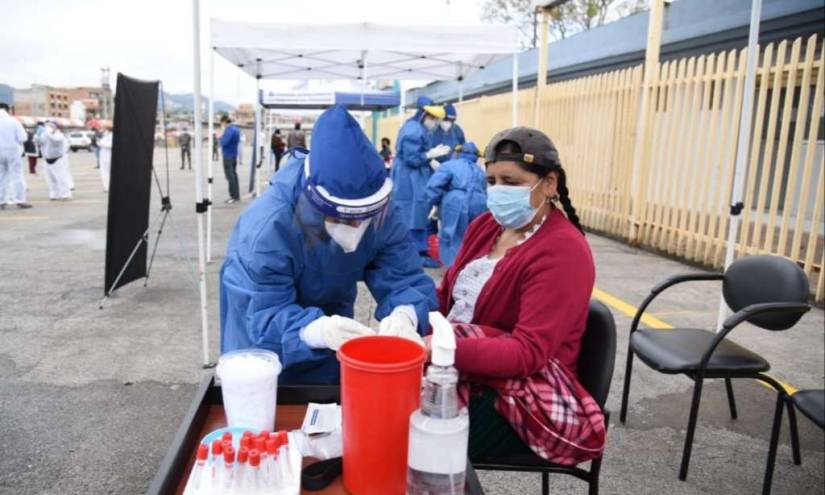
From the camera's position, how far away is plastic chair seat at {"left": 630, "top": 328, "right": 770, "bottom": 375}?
8.35ft

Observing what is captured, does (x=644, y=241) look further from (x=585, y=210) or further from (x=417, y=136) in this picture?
(x=417, y=136)

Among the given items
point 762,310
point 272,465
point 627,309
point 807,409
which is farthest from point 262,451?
point 627,309

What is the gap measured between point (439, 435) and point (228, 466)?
407 millimetres

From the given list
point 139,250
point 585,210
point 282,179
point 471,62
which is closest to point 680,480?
point 282,179

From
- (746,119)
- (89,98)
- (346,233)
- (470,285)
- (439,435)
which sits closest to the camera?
(439,435)

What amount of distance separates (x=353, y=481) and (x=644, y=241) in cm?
725

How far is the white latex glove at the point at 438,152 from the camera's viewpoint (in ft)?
21.6

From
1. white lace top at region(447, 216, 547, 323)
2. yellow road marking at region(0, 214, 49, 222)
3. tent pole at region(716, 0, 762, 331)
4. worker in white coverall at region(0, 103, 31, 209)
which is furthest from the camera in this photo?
worker in white coverall at region(0, 103, 31, 209)

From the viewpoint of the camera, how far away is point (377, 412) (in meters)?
1.08

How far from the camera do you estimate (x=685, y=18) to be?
1005 centimetres

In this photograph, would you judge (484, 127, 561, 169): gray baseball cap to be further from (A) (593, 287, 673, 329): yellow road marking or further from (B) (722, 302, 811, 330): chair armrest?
(A) (593, 287, 673, 329): yellow road marking

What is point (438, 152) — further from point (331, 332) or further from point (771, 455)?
point (331, 332)

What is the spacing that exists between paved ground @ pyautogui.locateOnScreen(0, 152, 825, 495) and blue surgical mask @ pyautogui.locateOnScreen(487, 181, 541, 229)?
4.16 ft

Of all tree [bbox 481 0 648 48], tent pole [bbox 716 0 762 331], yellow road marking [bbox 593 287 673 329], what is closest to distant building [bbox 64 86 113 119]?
tree [bbox 481 0 648 48]
